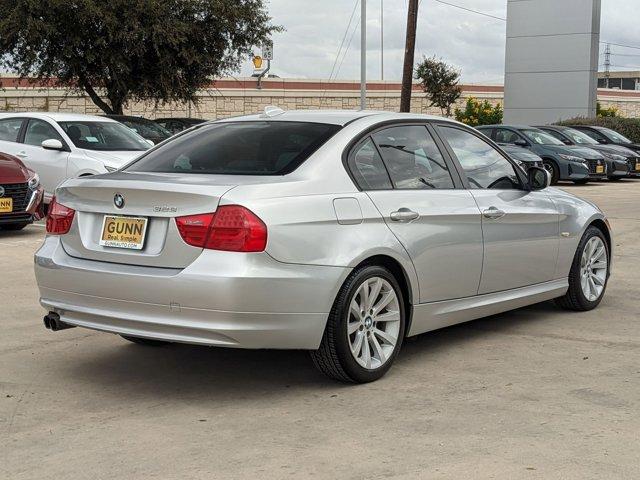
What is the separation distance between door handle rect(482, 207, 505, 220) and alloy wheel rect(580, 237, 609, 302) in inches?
49.5

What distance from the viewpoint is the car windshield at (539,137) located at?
23.4m

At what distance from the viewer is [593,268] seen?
7684mm

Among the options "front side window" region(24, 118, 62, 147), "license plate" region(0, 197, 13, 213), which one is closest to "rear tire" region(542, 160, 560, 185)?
"front side window" region(24, 118, 62, 147)

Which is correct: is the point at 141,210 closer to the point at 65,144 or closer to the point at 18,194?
the point at 18,194

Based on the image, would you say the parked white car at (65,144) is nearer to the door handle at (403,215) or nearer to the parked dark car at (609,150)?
the door handle at (403,215)

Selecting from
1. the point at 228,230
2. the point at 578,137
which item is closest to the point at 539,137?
the point at 578,137

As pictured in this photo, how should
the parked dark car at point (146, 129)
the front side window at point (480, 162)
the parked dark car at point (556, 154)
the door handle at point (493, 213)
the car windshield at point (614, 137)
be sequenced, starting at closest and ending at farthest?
the door handle at point (493, 213) < the front side window at point (480, 162) < the parked dark car at point (146, 129) < the parked dark car at point (556, 154) < the car windshield at point (614, 137)

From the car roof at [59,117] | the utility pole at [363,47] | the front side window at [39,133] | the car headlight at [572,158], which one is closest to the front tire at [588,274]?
the front side window at [39,133]

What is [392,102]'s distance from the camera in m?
51.3

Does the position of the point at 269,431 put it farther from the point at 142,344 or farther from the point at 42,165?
the point at 42,165

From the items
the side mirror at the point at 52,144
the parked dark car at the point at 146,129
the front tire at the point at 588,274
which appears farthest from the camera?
the parked dark car at the point at 146,129

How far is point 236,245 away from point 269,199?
1.02 feet

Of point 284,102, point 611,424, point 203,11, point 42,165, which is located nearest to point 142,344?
point 611,424

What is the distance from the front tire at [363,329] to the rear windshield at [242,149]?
746mm
